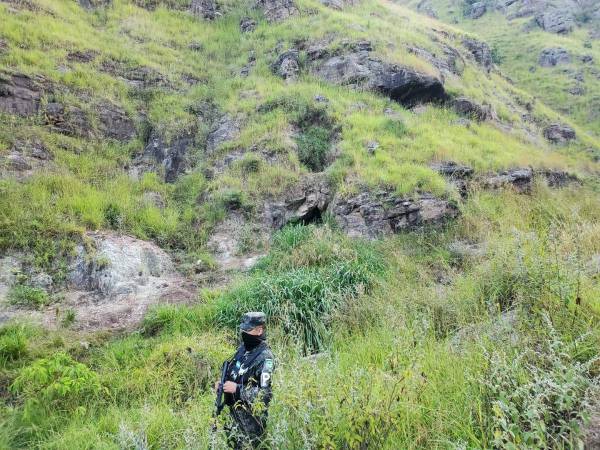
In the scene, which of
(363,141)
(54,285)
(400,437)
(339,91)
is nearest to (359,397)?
(400,437)

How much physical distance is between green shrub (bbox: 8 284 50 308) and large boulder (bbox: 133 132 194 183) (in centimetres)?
483

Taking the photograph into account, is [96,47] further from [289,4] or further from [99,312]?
[99,312]

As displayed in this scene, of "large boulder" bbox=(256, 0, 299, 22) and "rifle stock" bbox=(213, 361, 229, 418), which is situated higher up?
"large boulder" bbox=(256, 0, 299, 22)

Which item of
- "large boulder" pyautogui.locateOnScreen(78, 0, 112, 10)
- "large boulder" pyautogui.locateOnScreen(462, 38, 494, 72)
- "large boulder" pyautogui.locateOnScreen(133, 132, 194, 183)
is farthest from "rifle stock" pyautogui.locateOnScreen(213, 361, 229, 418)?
"large boulder" pyautogui.locateOnScreen(462, 38, 494, 72)

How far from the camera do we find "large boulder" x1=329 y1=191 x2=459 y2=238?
8656mm

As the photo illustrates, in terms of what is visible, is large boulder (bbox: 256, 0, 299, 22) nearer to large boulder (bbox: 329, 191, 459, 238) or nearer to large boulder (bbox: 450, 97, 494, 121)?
large boulder (bbox: 450, 97, 494, 121)

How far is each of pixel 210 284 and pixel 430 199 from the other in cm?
491

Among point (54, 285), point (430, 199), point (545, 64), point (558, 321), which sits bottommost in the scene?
point (54, 285)

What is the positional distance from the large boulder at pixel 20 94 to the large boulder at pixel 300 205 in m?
6.56

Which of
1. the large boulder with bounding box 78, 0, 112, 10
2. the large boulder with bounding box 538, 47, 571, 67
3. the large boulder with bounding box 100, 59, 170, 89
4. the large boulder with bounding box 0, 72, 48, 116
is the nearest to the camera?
the large boulder with bounding box 0, 72, 48, 116

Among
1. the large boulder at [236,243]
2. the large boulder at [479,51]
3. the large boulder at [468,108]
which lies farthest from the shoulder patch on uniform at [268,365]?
the large boulder at [479,51]

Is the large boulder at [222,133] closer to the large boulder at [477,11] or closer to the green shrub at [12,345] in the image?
the green shrub at [12,345]

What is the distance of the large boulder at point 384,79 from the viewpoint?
1382cm

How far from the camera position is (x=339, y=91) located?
44.8ft
